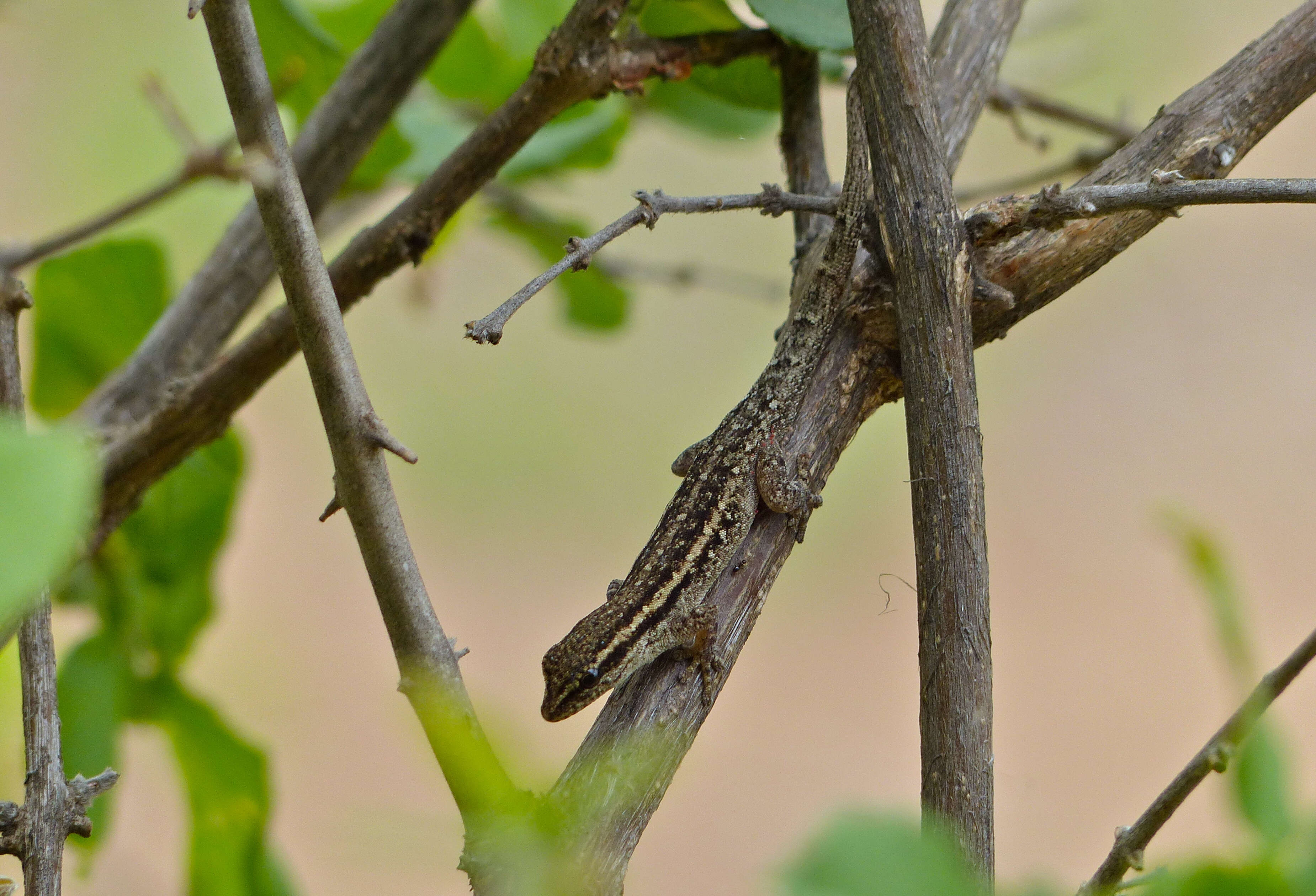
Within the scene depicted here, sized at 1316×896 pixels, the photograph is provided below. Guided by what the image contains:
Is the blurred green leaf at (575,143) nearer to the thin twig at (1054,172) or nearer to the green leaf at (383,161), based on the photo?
the green leaf at (383,161)

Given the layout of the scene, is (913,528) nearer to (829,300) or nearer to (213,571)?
(829,300)

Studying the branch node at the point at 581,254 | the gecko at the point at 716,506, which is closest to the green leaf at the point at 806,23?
the gecko at the point at 716,506

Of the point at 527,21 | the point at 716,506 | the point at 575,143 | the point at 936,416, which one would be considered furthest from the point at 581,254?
the point at 527,21

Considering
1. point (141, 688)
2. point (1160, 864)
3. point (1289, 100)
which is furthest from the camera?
point (141, 688)

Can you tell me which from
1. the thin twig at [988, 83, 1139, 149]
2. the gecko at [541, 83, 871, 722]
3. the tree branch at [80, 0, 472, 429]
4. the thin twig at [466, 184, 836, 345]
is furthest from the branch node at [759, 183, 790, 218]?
the thin twig at [988, 83, 1139, 149]

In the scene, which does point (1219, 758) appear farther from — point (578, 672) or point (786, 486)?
point (578, 672)

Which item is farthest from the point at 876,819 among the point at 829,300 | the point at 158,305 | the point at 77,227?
the point at 158,305
